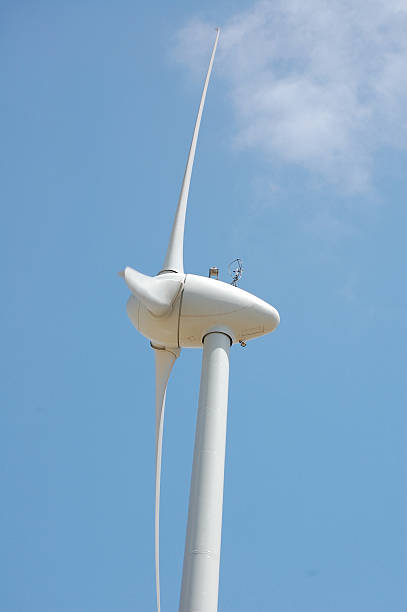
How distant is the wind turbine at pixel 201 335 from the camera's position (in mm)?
13922

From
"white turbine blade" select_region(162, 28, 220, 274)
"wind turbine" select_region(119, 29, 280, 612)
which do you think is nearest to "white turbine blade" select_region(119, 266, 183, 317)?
"wind turbine" select_region(119, 29, 280, 612)

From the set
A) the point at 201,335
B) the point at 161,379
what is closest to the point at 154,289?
the point at 201,335

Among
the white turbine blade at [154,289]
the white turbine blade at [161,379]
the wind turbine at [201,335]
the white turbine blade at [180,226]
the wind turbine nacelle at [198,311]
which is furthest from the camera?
the white turbine blade at [180,226]

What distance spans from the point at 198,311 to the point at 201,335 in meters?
0.64

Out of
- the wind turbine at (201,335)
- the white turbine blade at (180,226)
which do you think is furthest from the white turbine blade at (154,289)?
the white turbine blade at (180,226)

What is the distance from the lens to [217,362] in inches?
637

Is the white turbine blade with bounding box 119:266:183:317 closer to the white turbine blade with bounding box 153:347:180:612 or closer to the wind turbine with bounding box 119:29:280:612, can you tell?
the wind turbine with bounding box 119:29:280:612

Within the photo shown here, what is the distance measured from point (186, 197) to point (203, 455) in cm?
798

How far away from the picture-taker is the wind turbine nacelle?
16859 mm

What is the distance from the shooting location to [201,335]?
673 inches

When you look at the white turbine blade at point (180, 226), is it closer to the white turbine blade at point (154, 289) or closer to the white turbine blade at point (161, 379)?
the white turbine blade at point (154, 289)

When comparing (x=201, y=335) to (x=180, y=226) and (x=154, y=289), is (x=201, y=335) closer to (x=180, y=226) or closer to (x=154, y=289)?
(x=154, y=289)

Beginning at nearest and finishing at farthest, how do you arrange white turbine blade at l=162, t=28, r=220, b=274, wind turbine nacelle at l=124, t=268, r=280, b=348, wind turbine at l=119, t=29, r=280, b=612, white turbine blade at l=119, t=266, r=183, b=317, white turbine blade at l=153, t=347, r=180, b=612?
wind turbine at l=119, t=29, r=280, b=612
white turbine blade at l=119, t=266, r=183, b=317
wind turbine nacelle at l=124, t=268, r=280, b=348
white turbine blade at l=153, t=347, r=180, b=612
white turbine blade at l=162, t=28, r=220, b=274

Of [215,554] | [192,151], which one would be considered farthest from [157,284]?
[215,554]
